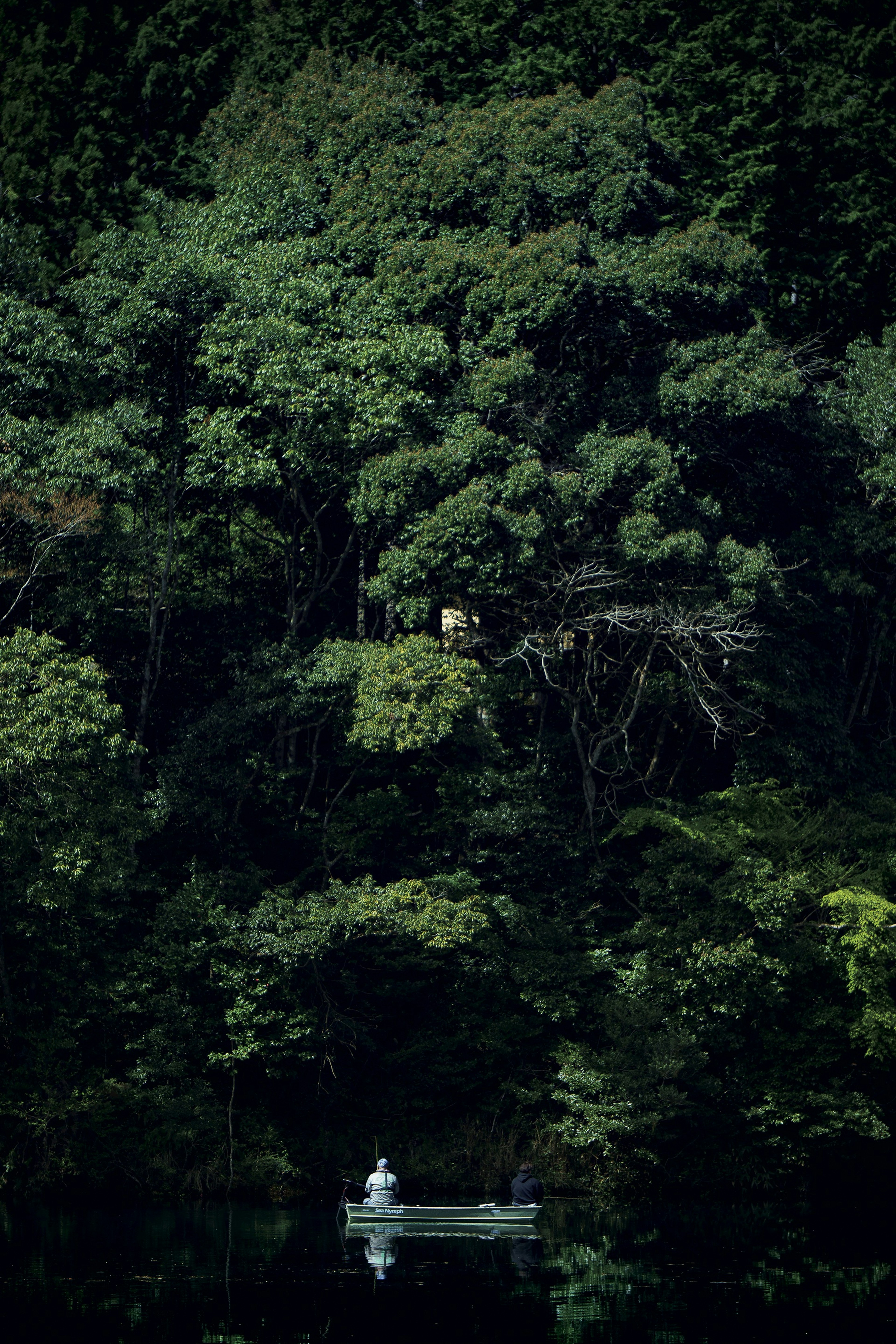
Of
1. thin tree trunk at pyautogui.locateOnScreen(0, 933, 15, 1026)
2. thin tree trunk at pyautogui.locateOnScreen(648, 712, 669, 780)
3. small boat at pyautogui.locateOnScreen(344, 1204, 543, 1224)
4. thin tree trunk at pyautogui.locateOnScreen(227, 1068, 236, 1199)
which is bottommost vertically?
thin tree trunk at pyautogui.locateOnScreen(227, 1068, 236, 1199)

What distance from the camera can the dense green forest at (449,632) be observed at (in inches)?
1051

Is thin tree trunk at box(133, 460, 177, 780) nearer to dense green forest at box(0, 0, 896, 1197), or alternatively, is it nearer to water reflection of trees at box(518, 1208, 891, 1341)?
dense green forest at box(0, 0, 896, 1197)

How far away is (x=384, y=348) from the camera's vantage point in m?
27.7

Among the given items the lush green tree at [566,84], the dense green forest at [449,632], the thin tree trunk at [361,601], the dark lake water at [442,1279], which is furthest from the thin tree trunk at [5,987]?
the lush green tree at [566,84]

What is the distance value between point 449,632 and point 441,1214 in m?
11.8

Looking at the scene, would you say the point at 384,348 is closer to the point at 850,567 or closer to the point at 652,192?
the point at 652,192

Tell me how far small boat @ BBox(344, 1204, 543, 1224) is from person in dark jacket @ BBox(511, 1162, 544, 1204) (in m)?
0.10

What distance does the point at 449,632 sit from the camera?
30.4 m

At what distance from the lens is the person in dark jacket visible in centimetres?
2302

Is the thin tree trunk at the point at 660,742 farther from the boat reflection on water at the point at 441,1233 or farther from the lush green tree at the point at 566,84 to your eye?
the boat reflection on water at the point at 441,1233

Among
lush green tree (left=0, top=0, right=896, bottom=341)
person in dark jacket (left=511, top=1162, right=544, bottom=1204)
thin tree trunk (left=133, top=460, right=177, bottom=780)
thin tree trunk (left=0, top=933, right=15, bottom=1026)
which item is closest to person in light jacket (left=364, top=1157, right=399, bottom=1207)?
person in dark jacket (left=511, top=1162, right=544, bottom=1204)

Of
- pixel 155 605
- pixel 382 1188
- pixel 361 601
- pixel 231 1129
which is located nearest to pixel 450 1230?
pixel 382 1188

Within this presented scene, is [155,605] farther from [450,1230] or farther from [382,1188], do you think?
[450,1230]

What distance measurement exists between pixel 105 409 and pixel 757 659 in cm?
1331
